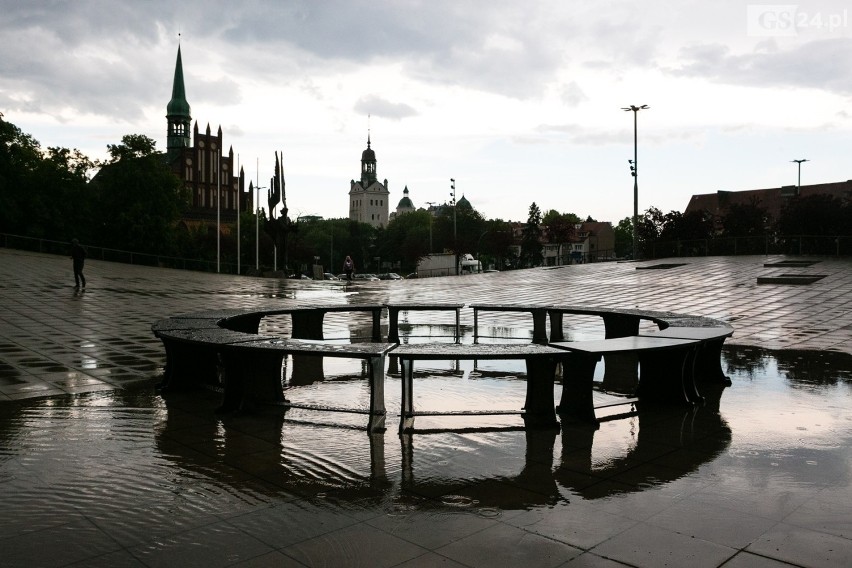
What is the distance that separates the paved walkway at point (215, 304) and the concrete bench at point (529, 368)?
3.50 m

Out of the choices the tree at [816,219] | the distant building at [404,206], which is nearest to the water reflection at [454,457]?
the tree at [816,219]

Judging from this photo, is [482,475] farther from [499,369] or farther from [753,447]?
[499,369]

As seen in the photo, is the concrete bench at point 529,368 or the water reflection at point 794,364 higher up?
the concrete bench at point 529,368

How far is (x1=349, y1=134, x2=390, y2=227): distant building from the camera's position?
532 ft

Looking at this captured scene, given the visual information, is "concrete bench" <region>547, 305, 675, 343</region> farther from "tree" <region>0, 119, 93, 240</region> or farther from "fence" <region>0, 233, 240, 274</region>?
"tree" <region>0, 119, 93, 240</region>

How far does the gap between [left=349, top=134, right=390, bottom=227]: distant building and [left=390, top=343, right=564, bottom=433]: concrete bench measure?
157m

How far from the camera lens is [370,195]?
16162 cm

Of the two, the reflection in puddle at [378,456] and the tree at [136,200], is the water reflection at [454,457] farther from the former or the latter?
the tree at [136,200]

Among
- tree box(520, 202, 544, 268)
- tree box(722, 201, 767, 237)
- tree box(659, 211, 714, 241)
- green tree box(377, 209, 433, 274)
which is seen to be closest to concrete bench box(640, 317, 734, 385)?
tree box(659, 211, 714, 241)

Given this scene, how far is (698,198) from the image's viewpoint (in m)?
85.1

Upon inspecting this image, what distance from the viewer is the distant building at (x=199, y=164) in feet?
312

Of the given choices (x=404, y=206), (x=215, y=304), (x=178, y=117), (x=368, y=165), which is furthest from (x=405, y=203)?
(x=215, y=304)

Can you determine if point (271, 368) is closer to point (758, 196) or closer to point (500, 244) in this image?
point (500, 244)

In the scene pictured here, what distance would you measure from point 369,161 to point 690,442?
164m
